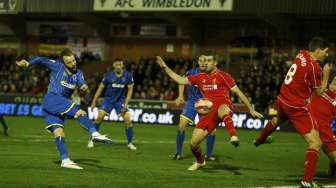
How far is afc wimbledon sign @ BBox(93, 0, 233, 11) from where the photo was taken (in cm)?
3506

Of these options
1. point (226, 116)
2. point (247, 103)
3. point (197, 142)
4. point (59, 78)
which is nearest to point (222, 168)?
point (197, 142)

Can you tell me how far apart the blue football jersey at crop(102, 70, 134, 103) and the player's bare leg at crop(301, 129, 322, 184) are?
796cm

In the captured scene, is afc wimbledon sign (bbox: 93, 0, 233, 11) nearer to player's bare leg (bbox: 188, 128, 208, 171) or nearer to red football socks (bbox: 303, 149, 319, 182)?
player's bare leg (bbox: 188, 128, 208, 171)

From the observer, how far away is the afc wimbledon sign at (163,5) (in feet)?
115

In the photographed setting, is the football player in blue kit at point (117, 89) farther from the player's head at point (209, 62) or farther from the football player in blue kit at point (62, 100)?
the player's head at point (209, 62)

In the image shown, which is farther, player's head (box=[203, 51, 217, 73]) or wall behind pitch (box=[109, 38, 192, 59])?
wall behind pitch (box=[109, 38, 192, 59])

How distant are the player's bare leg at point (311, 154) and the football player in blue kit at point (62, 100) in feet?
12.5

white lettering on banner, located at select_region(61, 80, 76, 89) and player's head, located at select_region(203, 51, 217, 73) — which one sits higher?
player's head, located at select_region(203, 51, 217, 73)

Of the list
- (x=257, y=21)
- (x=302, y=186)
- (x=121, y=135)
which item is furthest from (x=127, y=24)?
(x=302, y=186)

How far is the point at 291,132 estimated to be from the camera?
28.0m

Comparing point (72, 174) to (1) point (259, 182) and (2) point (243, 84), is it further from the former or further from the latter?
(2) point (243, 84)

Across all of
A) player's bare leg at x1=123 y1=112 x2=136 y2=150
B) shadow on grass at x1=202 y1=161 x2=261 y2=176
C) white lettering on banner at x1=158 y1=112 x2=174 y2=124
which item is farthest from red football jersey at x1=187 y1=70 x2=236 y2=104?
white lettering on banner at x1=158 y1=112 x2=174 y2=124

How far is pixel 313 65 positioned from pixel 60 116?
4.65m

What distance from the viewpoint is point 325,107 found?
40.1 feet
